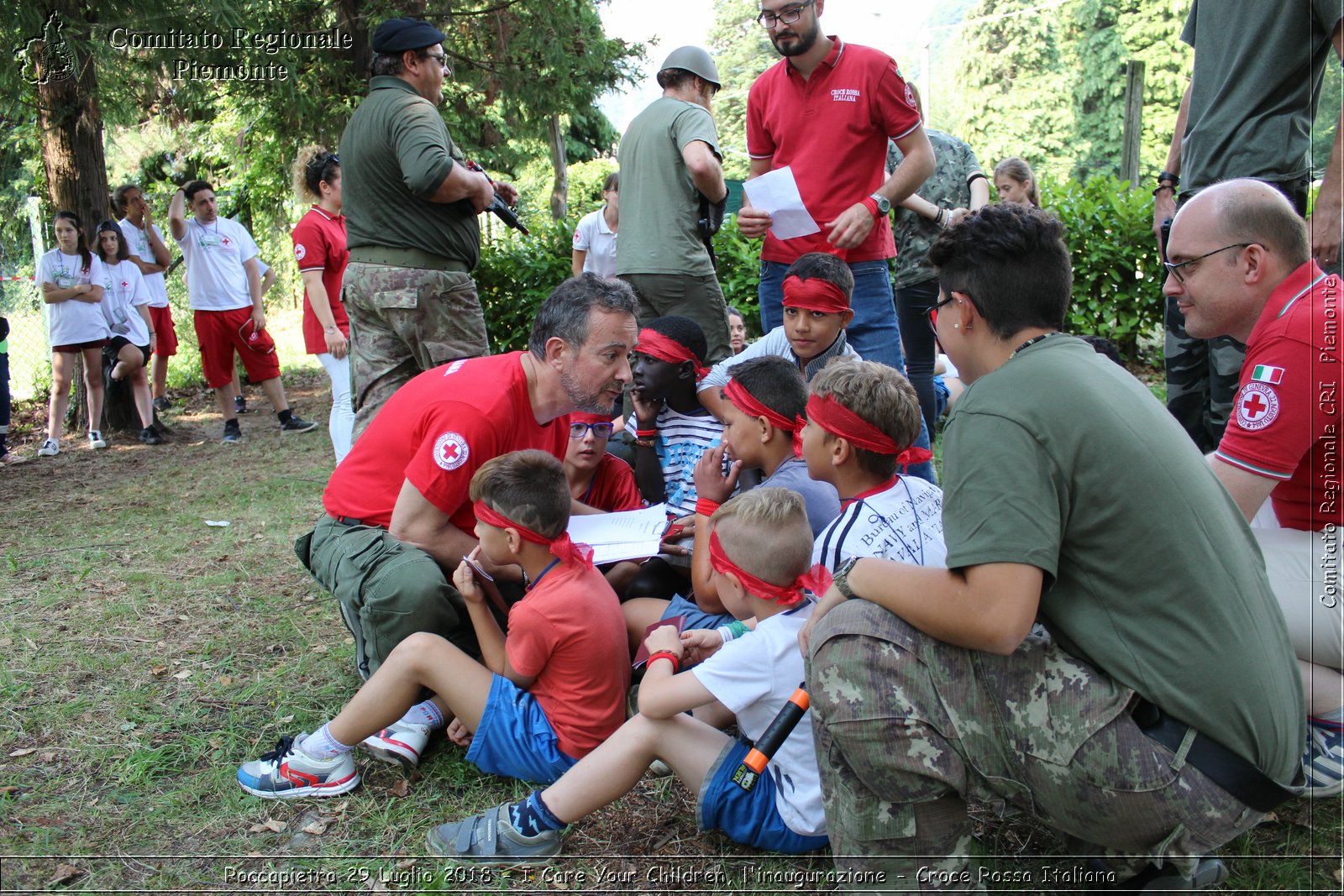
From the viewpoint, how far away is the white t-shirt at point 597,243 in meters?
7.07

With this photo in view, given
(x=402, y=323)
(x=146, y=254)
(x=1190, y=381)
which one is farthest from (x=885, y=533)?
(x=146, y=254)

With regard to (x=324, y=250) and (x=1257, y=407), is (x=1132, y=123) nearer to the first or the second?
(x=324, y=250)

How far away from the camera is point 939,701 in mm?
1863

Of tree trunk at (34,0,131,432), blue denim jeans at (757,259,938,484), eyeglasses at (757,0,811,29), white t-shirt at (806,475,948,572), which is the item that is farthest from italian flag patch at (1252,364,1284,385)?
tree trunk at (34,0,131,432)

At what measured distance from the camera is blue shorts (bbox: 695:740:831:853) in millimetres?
2299

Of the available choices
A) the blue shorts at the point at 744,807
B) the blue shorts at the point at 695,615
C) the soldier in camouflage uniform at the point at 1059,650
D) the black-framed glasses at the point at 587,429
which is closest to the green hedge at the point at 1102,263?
the black-framed glasses at the point at 587,429

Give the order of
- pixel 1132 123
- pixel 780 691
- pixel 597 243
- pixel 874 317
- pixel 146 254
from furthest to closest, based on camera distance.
A: 1. pixel 1132 123
2. pixel 146 254
3. pixel 597 243
4. pixel 874 317
5. pixel 780 691

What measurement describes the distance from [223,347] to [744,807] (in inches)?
290

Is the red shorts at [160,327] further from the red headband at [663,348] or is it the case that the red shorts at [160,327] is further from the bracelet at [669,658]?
the bracelet at [669,658]

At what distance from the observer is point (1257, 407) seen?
7.67 feet

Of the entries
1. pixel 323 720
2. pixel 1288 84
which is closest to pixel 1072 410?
pixel 1288 84

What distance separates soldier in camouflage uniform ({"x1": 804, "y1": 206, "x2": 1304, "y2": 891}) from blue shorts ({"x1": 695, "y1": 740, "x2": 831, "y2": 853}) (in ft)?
1.20

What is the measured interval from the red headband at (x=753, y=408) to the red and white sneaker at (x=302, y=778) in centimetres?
157

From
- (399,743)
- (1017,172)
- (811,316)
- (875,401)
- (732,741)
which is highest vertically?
(1017,172)
